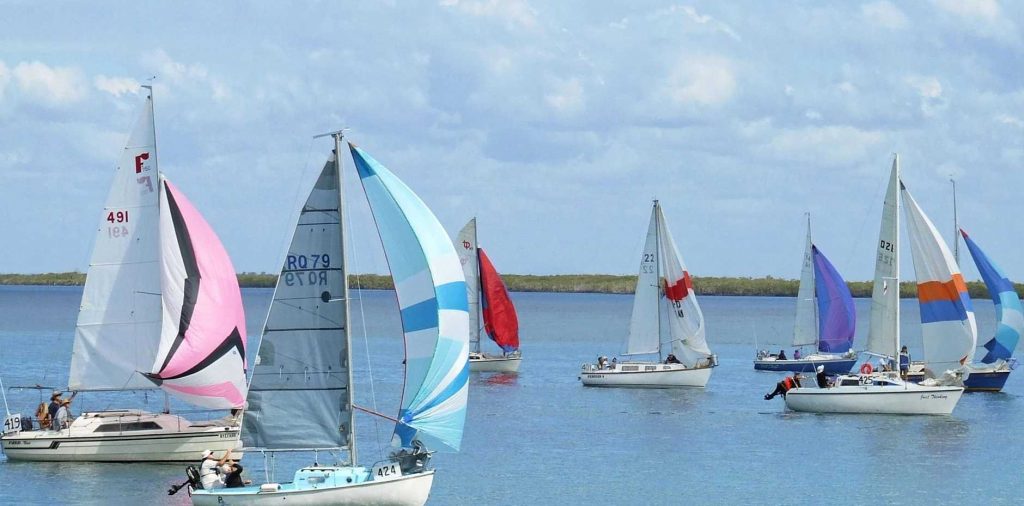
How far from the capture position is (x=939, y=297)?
162 ft

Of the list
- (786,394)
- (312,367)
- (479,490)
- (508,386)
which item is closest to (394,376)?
(508,386)

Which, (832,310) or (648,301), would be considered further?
(832,310)

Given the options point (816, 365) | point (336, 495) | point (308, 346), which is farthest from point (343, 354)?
point (816, 365)

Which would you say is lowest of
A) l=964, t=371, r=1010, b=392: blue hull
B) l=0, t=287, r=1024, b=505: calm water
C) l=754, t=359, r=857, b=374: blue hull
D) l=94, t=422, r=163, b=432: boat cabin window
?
l=0, t=287, r=1024, b=505: calm water

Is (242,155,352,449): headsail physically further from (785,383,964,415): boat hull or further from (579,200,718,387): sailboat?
(579,200,718,387): sailboat

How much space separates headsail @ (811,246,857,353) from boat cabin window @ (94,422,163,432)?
1614 inches

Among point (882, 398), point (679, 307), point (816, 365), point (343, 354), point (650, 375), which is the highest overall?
point (679, 307)

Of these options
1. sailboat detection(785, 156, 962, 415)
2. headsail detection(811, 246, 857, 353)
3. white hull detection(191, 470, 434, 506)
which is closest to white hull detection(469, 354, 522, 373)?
headsail detection(811, 246, 857, 353)

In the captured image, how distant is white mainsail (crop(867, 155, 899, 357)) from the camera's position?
1882 inches

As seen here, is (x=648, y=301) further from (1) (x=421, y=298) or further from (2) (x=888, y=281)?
(1) (x=421, y=298)

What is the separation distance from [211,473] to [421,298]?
4897 millimetres

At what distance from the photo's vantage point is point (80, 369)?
34344mm

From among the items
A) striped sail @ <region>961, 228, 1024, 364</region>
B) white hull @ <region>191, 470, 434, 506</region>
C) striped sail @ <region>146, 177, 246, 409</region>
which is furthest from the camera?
striped sail @ <region>961, 228, 1024, 364</region>

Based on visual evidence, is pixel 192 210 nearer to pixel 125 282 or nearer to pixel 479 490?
pixel 125 282
